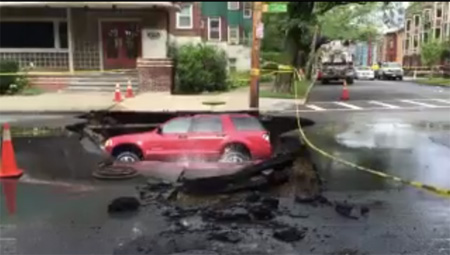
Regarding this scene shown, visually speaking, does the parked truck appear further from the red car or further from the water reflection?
the red car

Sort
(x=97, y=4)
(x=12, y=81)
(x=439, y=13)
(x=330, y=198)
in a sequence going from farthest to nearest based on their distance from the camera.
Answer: (x=330, y=198)
(x=12, y=81)
(x=97, y=4)
(x=439, y=13)

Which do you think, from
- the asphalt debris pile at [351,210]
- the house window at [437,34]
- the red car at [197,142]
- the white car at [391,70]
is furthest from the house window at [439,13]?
the red car at [197,142]

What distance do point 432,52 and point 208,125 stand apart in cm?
418

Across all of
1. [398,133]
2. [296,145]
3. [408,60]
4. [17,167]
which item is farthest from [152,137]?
[408,60]

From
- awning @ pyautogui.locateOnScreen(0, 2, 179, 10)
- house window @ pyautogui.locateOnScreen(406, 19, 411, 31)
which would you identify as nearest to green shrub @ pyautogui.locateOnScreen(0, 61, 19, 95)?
awning @ pyautogui.locateOnScreen(0, 2, 179, 10)

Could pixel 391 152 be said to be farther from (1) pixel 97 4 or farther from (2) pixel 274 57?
(1) pixel 97 4

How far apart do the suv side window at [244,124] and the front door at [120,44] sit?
2.68 m

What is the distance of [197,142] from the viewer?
774cm

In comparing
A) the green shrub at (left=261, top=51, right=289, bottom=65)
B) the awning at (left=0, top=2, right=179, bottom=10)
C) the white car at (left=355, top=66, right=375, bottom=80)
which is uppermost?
the awning at (left=0, top=2, right=179, bottom=10)

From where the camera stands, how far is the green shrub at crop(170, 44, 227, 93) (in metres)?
6.78

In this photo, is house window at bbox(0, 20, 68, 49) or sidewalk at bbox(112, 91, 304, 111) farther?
sidewalk at bbox(112, 91, 304, 111)

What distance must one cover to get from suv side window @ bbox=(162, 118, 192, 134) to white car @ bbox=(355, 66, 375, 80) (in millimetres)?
3349

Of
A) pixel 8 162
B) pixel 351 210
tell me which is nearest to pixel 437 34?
pixel 351 210

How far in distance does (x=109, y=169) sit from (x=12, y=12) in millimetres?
3711
